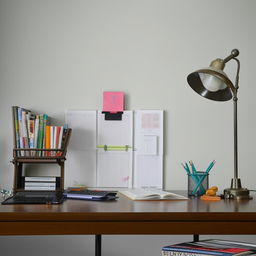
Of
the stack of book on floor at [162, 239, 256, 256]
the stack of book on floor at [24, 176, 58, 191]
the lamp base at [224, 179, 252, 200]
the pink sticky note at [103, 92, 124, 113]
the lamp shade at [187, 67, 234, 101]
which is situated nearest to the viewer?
the stack of book on floor at [162, 239, 256, 256]

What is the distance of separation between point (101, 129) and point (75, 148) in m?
0.21

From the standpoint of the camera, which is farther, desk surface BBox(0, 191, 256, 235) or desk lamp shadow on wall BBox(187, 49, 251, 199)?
desk lamp shadow on wall BBox(187, 49, 251, 199)

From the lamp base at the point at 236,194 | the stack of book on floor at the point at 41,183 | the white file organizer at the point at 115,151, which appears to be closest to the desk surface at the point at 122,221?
the lamp base at the point at 236,194

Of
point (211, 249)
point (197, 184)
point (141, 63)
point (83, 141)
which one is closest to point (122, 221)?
point (211, 249)

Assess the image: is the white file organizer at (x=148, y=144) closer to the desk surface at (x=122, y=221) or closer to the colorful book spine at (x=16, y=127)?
the colorful book spine at (x=16, y=127)

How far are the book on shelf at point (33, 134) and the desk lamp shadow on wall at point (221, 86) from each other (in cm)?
91

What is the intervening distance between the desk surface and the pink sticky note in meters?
1.38

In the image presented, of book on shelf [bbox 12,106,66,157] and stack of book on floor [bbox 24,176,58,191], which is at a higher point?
book on shelf [bbox 12,106,66,157]

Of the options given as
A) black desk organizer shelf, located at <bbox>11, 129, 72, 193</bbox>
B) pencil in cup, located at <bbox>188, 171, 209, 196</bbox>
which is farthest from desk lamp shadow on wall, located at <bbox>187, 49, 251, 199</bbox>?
black desk organizer shelf, located at <bbox>11, 129, 72, 193</bbox>

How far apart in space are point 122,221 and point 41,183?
124 cm

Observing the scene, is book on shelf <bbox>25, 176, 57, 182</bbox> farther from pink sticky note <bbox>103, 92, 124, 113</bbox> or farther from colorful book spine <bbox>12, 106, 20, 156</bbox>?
pink sticky note <bbox>103, 92, 124, 113</bbox>

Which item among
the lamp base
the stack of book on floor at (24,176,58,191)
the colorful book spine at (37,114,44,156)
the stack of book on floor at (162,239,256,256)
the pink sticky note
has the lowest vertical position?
the stack of book on floor at (162,239,256,256)

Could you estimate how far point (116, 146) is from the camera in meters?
2.72

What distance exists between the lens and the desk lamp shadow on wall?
1781mm
